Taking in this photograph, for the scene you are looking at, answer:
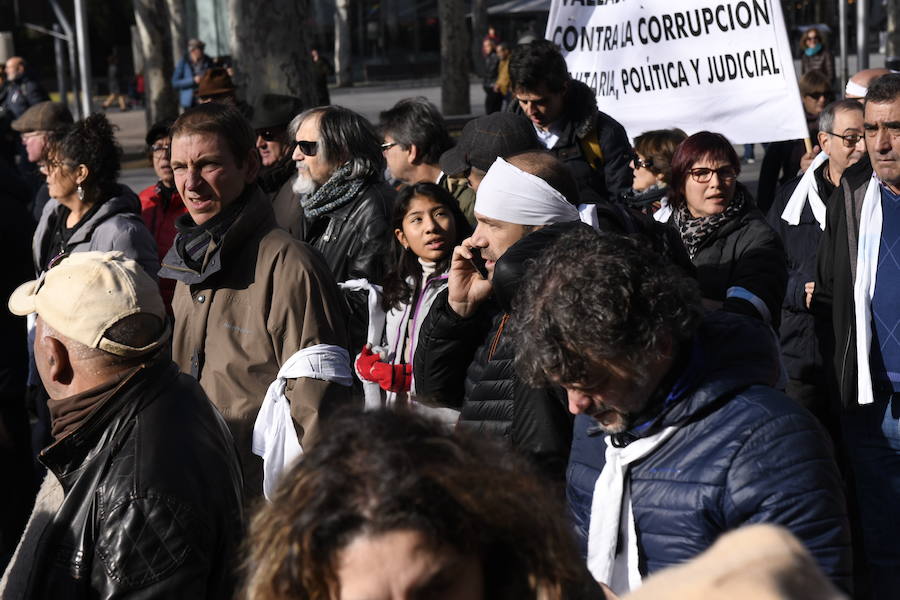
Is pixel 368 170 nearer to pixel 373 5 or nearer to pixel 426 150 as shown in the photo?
pixel 426 150

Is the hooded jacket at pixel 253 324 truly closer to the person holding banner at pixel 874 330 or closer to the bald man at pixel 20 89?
the person holding banner at pixel 874 330

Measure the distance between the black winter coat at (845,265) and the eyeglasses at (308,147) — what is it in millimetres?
2066

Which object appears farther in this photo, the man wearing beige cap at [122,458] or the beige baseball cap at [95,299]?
the beige baseball cap at [95,299]

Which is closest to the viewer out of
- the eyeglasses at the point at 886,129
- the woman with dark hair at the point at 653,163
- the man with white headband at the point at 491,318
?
the man with white headband at the point at 491,318

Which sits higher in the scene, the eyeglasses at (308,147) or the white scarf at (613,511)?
the eyeglasses at (308,147)

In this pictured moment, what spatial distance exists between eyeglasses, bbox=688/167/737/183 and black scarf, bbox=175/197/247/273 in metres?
1.84

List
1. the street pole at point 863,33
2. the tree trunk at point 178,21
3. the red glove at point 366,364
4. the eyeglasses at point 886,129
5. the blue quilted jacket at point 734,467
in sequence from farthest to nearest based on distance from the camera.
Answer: the tree trunk at point 178,21, the street pole at point 863,33, the red glove at point 366,364, the eyeglasses at point 886,129, the blue quilted jacket at point 734,467

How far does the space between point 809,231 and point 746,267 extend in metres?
1.25

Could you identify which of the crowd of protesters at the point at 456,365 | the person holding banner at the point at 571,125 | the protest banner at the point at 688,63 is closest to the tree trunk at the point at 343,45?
the protest banner at the point at 688,63

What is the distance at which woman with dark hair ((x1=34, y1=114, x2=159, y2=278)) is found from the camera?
5.16 meters

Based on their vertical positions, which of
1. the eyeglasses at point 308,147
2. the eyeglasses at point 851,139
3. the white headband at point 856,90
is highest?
the white headband at point 856,90

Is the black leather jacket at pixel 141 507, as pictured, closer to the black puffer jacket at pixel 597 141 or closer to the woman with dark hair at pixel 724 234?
the woman with dark hair at pixel 724 234

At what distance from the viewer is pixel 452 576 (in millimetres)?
1520

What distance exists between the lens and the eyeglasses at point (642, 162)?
599 centimetres
